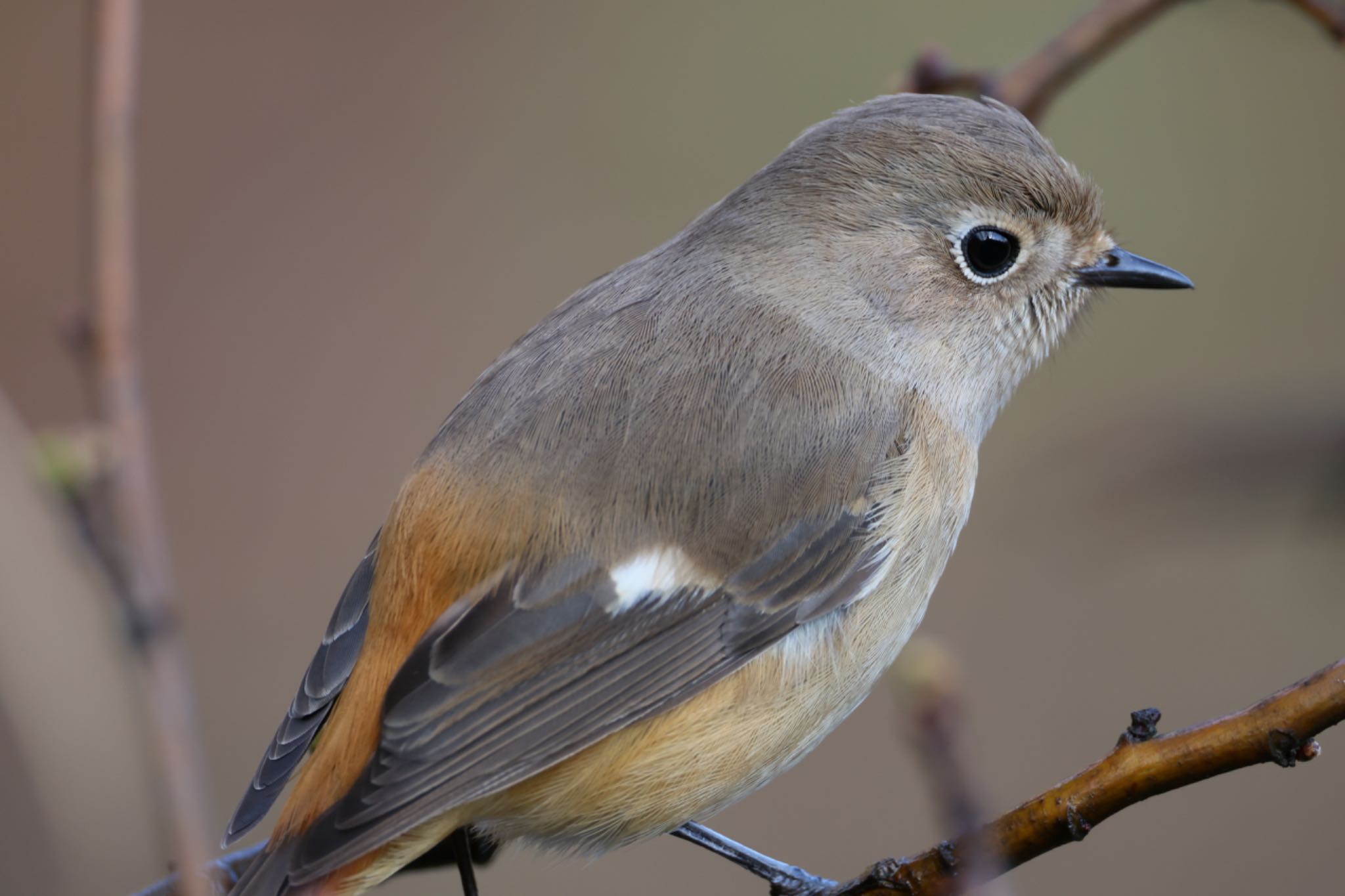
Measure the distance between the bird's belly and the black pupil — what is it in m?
0.72

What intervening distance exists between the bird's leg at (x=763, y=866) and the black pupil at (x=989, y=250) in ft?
3.90

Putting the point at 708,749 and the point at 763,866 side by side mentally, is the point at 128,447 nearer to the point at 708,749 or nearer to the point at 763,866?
the point at 708,749

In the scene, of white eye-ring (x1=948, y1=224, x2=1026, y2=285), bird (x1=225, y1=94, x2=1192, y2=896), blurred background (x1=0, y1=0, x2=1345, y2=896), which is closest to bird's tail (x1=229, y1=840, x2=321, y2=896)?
bird (x1=225, y1=94, x2=1192, y2=896)

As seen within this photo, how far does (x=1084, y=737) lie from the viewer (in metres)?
4.74

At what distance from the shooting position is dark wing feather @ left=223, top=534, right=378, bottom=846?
233 cm

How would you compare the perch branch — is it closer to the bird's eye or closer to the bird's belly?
the bird's belly

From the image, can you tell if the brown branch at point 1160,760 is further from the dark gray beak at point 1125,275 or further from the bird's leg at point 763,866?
the dark gray beak at point 1125,275

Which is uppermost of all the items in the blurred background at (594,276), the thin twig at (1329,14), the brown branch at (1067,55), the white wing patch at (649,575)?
the blurred background at (594,276)

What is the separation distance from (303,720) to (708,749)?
0.68 meters

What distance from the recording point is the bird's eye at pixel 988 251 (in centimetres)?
273

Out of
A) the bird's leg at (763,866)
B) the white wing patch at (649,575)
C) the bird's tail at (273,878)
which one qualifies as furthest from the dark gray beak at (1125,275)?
the bird's tail at (273,878)

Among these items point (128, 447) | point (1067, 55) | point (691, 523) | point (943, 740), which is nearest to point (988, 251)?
point (1067, 55)

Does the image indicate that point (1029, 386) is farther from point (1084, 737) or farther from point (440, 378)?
point (440, 378)

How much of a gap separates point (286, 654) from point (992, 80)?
11.4ft
